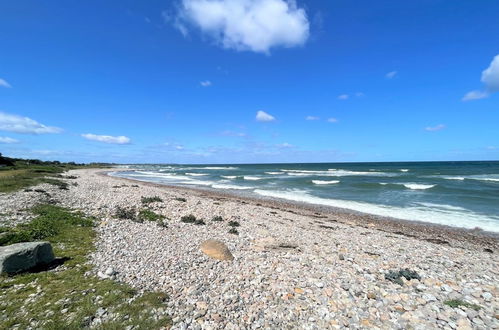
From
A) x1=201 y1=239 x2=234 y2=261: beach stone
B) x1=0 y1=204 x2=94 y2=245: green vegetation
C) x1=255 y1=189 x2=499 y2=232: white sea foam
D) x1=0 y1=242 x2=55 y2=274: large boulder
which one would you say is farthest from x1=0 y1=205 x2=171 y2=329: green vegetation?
x1=255 y1=189 x2=499 y2=232: white sea foam

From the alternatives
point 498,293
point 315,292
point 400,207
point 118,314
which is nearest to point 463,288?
point 498,293

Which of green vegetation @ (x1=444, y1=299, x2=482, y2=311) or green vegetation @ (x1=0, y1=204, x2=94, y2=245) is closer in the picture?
green vegetation @ (x1=444, y1=299, x2=482, y2=311)

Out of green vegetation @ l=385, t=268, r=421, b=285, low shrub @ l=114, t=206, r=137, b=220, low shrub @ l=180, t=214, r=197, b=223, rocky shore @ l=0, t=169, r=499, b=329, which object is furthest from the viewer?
low shrub @ l=180, t=214, r=197, b=223

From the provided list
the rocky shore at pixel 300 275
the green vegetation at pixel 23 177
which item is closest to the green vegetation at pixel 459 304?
the rocky shore at pixel 300 275

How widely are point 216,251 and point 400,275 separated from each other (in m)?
5.36

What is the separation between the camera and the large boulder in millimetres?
5512

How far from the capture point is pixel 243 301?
5250 millimetres

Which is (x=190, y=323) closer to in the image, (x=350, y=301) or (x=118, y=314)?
(x=118, y=314)

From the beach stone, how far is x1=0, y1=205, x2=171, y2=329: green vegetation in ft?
8.25

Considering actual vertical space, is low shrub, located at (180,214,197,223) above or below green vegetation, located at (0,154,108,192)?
below

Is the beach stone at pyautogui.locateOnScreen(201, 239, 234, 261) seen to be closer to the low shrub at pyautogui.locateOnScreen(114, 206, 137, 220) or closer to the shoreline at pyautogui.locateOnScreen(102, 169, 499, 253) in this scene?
the low shrub at pyautogui.locateOnScreen(114, 206, 137, 220)

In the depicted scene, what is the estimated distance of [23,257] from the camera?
5.67 meters

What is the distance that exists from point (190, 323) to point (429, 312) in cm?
494

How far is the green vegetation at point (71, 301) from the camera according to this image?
4.23m
